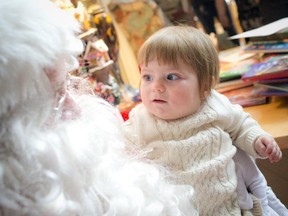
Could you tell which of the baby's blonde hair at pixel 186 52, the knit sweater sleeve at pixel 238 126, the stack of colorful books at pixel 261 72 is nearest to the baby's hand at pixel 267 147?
the knit sweater sleeve at pixel 238 126

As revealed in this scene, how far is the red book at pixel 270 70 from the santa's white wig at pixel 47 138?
603 millimetres

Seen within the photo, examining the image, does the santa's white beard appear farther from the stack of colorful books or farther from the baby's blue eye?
the stack of colorful books

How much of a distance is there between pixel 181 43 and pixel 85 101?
26 cm

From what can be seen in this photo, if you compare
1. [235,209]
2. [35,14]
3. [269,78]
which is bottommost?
[235,209]

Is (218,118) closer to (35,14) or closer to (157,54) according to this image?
(157,54)

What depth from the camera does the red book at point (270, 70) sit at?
88 centimetres

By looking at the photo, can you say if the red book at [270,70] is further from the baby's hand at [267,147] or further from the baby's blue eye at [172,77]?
the baby's blue eye at [172,77]

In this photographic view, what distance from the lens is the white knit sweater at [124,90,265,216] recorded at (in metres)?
0.62

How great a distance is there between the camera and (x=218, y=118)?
663 mm

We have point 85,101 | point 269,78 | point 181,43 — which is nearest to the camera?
point 85,101

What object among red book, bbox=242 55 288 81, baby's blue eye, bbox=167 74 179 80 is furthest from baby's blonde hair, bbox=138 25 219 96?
red book, bbox=242 55 288 81

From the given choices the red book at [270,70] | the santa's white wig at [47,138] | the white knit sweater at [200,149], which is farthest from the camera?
the red book at [270,70]

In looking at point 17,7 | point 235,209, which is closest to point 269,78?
point 235,209

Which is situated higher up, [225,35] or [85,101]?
[85,101]
